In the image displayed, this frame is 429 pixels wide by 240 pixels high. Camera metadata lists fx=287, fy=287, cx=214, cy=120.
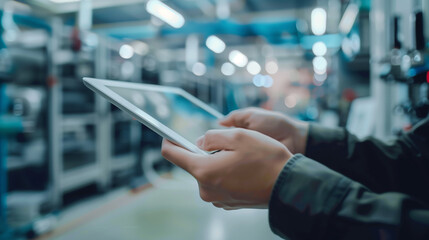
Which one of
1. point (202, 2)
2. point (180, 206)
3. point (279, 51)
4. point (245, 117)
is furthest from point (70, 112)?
point (279, 51)

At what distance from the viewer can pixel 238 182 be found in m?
0.52

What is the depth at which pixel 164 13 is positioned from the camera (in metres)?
4.57

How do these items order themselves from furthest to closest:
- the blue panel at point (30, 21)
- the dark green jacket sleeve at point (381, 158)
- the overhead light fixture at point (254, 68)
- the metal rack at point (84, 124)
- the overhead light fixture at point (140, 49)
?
the overhead light fixture at point (254, 68) < the overhead light fixture at point (140, 49) < the metal rack at point (84, 124) < the blue panel at point (30, 21) < the dark green jacket sleeve at point (381, 158)

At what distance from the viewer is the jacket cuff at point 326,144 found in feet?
3.39

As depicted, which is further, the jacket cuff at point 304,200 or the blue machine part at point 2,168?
the blue machine part at point 2,168

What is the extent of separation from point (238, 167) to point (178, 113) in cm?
46

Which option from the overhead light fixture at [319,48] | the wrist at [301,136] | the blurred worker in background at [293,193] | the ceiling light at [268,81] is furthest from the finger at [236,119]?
the ceiling light at [268,81]

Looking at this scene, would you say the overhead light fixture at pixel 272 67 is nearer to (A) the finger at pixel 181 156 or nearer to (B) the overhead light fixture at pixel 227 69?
(B) the overhead light fixture at pixel 227 69

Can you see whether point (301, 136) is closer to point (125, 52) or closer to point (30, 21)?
point (30, 21)

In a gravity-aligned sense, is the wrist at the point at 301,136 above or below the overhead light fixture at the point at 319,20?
below

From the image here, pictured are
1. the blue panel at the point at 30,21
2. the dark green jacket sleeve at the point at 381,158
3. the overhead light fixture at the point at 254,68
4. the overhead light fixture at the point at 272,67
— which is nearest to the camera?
the dark green jacket sleeve at the point at 381,158

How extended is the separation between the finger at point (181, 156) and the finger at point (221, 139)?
48 mm

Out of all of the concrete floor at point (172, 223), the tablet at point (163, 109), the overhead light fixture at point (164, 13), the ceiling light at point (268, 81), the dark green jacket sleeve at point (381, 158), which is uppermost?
the overhead light fixture at point (164, 13)

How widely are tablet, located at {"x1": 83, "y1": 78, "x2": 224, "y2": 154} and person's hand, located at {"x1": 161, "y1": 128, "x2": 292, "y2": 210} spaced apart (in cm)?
4
